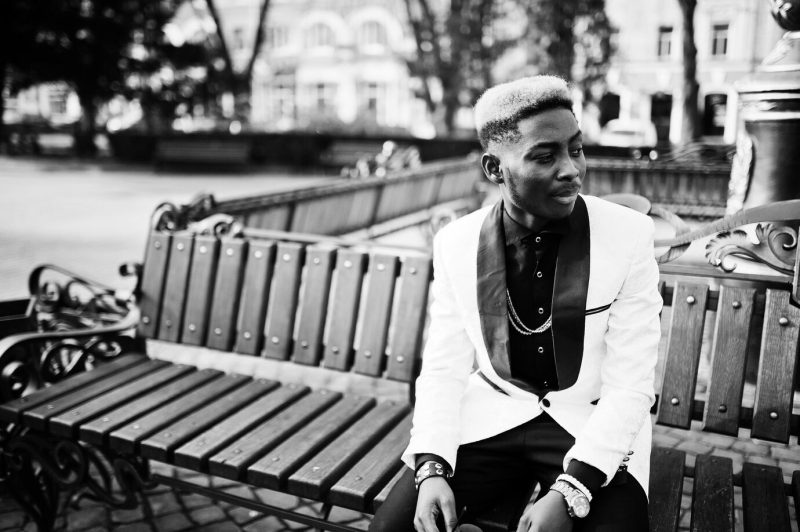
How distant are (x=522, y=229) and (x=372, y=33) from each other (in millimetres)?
47399

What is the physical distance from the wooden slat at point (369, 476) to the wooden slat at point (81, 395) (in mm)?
1336

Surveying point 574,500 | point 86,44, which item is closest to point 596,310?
point 574,500

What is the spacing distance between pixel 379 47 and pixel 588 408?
1854 inches

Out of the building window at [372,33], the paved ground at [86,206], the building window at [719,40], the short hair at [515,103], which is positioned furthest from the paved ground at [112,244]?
the building window at [719,40]

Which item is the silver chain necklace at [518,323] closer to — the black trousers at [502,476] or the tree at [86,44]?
the black trousers at [502,476]

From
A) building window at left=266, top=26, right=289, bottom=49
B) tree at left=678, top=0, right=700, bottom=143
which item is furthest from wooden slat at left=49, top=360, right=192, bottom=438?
building window at left=266, top=26, right=289, bottom=49

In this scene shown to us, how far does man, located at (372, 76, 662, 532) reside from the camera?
2.09 metres

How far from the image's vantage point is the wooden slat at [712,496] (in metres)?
2.28

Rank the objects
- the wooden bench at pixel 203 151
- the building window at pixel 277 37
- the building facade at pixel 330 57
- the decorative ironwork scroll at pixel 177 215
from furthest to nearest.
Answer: the building window at pixel 277 37 → the building facade at pixel 330 57 → the wooden bench at pixel 203 151 → the decorative ironwork scroll at pixel 177 215

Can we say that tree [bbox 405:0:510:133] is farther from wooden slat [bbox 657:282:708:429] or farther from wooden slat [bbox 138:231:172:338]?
wooden slat [bbox 657:282:708:429]

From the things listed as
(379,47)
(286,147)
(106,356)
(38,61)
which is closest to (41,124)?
(38,61)

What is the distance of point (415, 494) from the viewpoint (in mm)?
2217

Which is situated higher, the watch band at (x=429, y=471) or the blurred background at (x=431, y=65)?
the blurred background at (x=431, y=65)

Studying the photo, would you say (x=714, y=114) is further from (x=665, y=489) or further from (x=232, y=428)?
(x=232, y=428)
